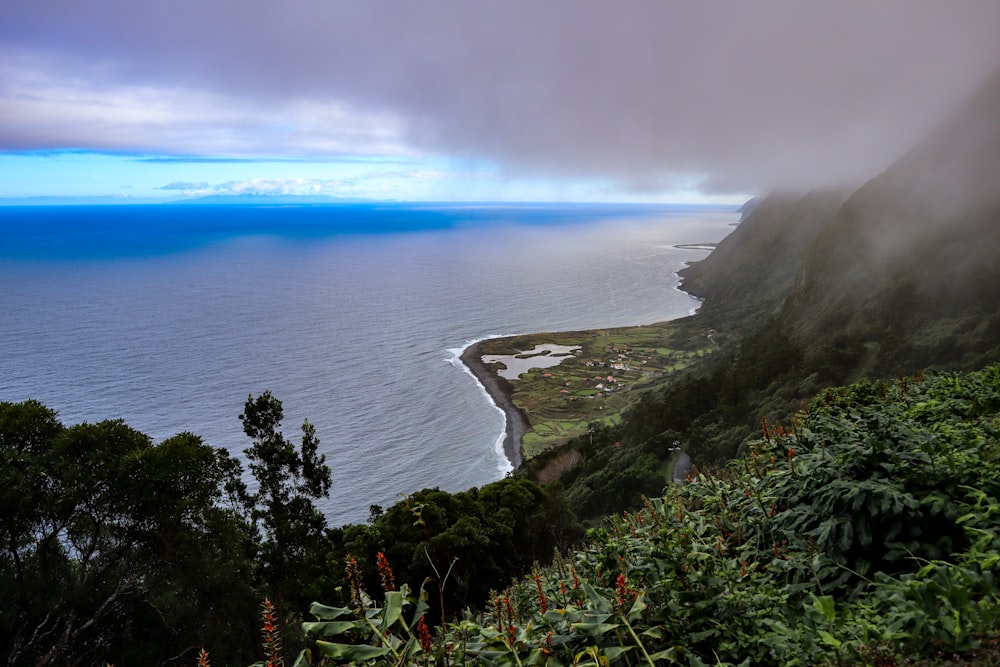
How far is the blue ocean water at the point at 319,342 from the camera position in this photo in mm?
50781

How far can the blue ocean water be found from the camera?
167ft

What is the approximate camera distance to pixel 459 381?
6719 cm

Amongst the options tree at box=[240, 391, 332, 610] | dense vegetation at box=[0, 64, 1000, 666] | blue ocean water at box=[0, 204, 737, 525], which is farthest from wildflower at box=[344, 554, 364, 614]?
blue ocean water at box=[0, 204, 737, 525]

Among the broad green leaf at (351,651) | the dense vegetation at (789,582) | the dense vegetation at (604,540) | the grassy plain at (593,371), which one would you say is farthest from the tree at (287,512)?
the grassy plain at (593,371)

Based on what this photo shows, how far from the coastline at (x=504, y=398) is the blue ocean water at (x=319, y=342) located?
1280 mm

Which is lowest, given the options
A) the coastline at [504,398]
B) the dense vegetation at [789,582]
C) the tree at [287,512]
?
the coastline at [504,398]

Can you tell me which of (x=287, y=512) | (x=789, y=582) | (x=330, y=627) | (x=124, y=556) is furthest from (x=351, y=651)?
(x=287, y=512)

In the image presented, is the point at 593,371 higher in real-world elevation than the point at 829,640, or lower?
lower

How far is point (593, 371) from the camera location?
2857 inches

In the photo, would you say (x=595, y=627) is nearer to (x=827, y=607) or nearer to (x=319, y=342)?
(x=827, y=607)

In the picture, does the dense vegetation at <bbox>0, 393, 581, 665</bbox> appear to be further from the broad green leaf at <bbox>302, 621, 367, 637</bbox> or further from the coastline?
the coastline

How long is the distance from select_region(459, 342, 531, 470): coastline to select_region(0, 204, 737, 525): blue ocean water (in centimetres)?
128

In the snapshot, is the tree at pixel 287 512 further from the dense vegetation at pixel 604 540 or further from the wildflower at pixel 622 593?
the wildflower at pixel 622 593

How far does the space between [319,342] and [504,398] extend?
31936 mm
